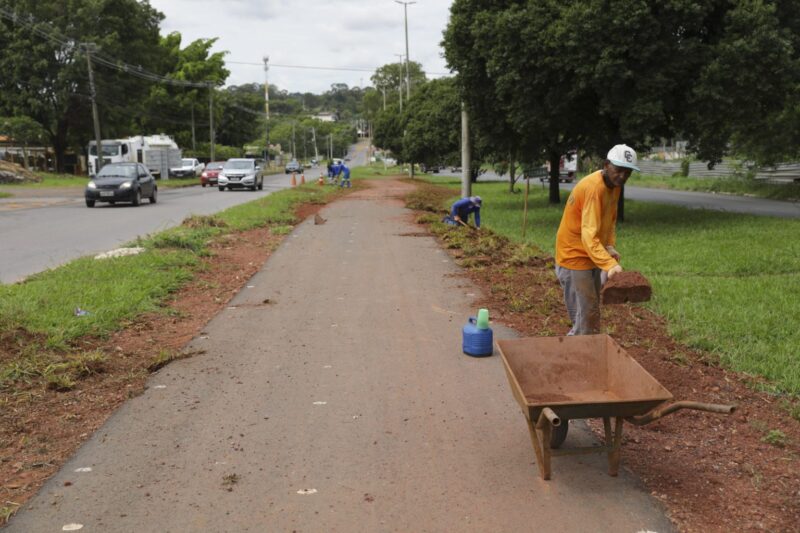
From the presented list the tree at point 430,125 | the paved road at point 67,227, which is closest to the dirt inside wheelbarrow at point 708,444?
the paved road at point 67,227

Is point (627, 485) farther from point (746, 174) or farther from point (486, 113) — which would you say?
point (746, 174)

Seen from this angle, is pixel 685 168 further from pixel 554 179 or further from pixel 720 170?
pixel 554 179

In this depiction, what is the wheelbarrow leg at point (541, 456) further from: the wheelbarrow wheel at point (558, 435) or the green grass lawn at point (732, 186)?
the green grass lawn at point (732, 186)

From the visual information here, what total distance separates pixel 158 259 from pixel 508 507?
8590 mm

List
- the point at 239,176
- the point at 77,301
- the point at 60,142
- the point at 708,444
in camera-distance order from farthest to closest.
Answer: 1. the point at 60,142
2. the point at 239,176
3. the point at 77,301
4. the point at 708,444

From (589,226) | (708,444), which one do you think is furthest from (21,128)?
(708,444)

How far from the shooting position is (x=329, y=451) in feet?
14.3

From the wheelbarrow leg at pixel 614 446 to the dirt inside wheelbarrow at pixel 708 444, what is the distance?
18 centimetres

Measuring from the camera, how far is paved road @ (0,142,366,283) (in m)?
12.2

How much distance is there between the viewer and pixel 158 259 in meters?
11.0

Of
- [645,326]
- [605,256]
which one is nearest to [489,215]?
[645,326]

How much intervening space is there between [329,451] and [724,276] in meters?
7.63

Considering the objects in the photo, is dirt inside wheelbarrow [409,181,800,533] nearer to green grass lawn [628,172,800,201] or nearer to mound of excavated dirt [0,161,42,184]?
green grass lawn [628,172,800,201]

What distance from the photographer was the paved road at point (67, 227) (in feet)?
40.0
